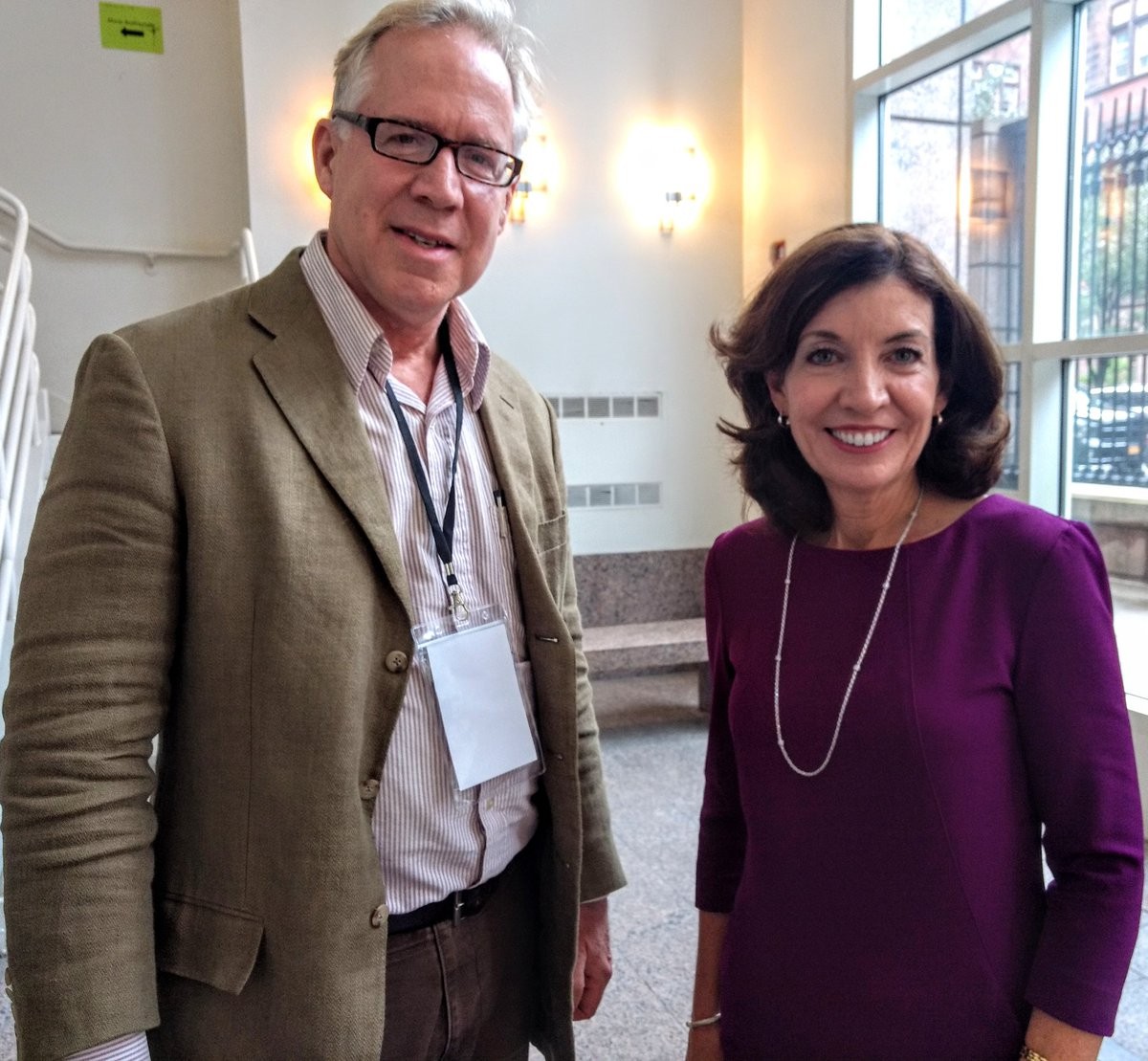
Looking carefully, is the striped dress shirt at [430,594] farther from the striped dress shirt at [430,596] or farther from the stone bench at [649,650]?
the stone bench at [649,650]

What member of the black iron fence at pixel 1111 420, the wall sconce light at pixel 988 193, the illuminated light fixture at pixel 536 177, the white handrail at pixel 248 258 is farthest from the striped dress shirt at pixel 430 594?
the illuminated light fixture at pixel 536 177

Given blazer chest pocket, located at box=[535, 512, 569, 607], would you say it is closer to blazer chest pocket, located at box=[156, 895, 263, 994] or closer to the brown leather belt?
the brown leather belt

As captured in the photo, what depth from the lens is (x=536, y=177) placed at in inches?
203

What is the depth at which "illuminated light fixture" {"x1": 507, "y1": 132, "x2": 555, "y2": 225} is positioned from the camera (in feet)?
16.7

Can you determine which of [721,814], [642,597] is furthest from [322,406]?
[642,597]

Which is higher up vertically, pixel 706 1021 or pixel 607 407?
pixel 607 407

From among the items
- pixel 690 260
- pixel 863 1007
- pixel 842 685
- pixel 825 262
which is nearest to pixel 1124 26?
pixel 690 260

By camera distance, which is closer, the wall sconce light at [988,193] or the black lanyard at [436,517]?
the black lanyard at [436,517]

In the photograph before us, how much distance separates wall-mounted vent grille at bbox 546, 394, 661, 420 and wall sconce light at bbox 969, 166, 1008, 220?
1948 millimetres

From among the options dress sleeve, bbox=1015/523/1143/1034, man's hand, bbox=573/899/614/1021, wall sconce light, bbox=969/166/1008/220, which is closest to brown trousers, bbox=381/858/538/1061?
man's hand, bbox=573/899/614/1021

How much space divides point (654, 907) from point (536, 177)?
12.7 ft

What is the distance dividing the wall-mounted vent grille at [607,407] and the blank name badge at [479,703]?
4150 millimetres

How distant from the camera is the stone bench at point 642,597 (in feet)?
16.9

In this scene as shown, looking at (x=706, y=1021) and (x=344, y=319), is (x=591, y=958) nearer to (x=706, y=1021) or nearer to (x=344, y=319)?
(x=706, y=1021)
